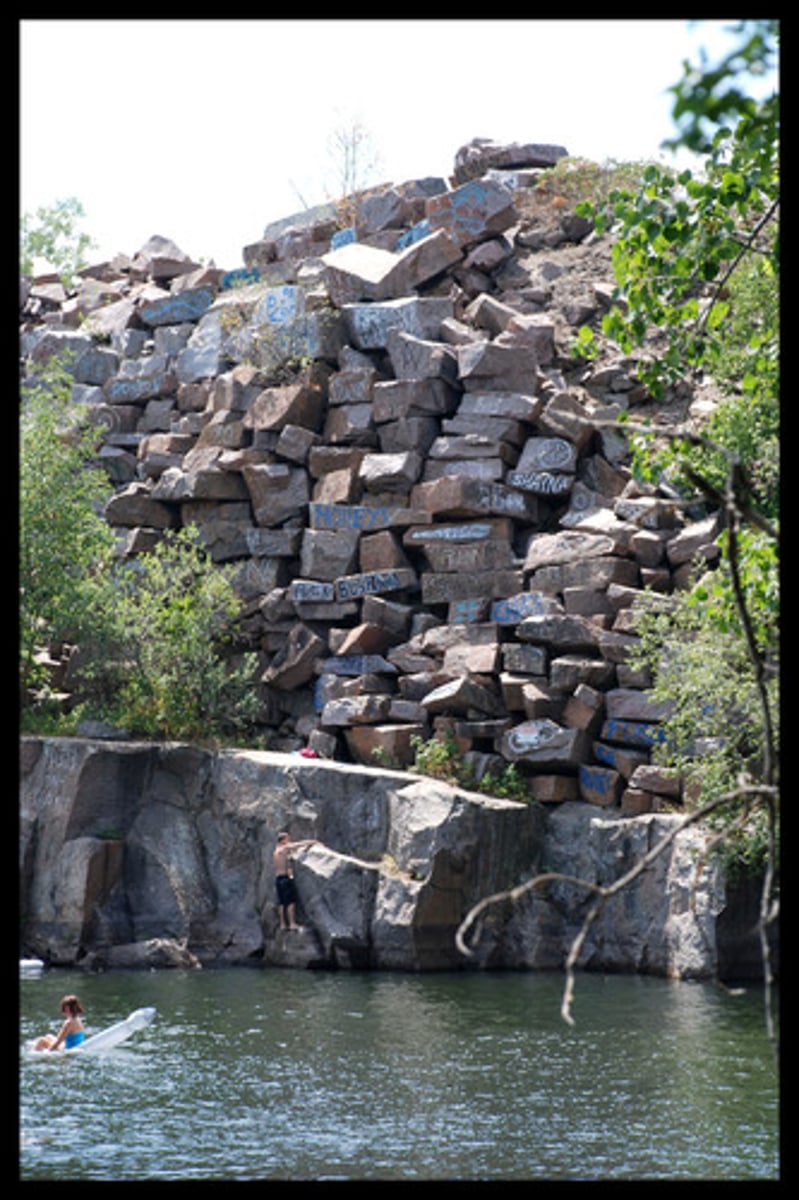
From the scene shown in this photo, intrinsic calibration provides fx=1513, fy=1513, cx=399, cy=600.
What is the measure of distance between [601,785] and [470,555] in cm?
448

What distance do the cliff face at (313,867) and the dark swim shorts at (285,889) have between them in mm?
166

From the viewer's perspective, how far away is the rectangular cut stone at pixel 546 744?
69.3 feet

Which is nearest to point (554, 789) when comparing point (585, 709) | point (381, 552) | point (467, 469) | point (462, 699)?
point (585, 709)

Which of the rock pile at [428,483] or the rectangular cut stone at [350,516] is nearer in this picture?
the rock pile at [428,483]

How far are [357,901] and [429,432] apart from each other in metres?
8.80

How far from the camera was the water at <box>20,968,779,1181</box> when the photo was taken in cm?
1102

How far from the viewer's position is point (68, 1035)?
14.4m

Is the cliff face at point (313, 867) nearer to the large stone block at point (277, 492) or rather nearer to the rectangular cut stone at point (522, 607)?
the rectangular cut stone at point (522, 607)

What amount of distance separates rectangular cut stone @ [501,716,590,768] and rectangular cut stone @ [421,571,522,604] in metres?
2.41

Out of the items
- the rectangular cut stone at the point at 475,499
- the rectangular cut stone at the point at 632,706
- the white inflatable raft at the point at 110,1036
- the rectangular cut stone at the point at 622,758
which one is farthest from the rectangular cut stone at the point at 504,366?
the white inflatable raft at the point at 110,1036

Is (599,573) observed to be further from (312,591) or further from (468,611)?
(312,591)

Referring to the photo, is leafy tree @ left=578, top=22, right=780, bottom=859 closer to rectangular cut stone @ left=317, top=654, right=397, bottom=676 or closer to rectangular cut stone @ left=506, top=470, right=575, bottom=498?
rectangular cut stone @ left=506, top=470, right=575, bottom=498

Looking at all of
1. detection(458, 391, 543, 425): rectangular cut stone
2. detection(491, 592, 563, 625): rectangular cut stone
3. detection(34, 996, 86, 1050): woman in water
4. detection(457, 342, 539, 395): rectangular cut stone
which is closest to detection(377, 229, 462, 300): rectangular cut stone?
detection(457, 342, 539, 395): rectangular cut stone

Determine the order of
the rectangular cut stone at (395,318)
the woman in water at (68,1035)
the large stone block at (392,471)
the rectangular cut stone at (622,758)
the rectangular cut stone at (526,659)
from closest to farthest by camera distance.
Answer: the woman in water at (68,1035)
the rectangular cut stone at (622,758)
the rectangular cut stone at (526,659)
the large stone block at (392,471)
the rectangular cut stone at (395,318)
